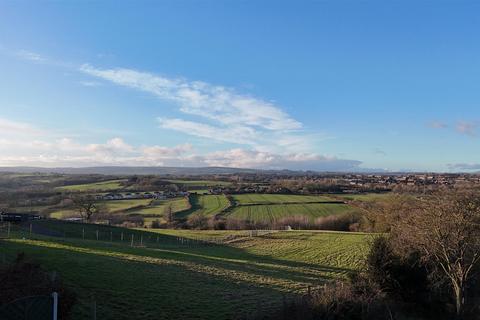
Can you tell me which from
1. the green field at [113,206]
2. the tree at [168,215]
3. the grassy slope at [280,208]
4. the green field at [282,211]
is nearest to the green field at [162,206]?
the tree at [168,215]

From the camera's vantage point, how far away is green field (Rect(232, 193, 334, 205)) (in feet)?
359

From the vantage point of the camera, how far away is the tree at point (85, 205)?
85.8 meters

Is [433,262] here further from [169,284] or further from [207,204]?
[207,204]

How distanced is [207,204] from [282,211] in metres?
20.0

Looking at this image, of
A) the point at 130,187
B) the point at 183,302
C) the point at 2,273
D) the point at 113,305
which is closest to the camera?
the point at 2,273

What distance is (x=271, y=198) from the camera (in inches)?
4601

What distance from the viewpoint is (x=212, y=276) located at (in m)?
30.4

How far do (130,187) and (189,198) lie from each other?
31.9m

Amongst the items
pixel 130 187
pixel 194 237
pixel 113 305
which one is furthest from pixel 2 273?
pixel 130 187

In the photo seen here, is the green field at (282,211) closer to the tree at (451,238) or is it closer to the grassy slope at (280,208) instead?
the grassy slope at (280,208)

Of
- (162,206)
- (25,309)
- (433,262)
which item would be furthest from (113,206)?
(25,309)

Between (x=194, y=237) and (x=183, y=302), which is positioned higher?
(x=183, y=302)

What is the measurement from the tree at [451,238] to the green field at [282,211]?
63427 millimetres

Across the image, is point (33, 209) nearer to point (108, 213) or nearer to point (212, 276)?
point (108, 213)
